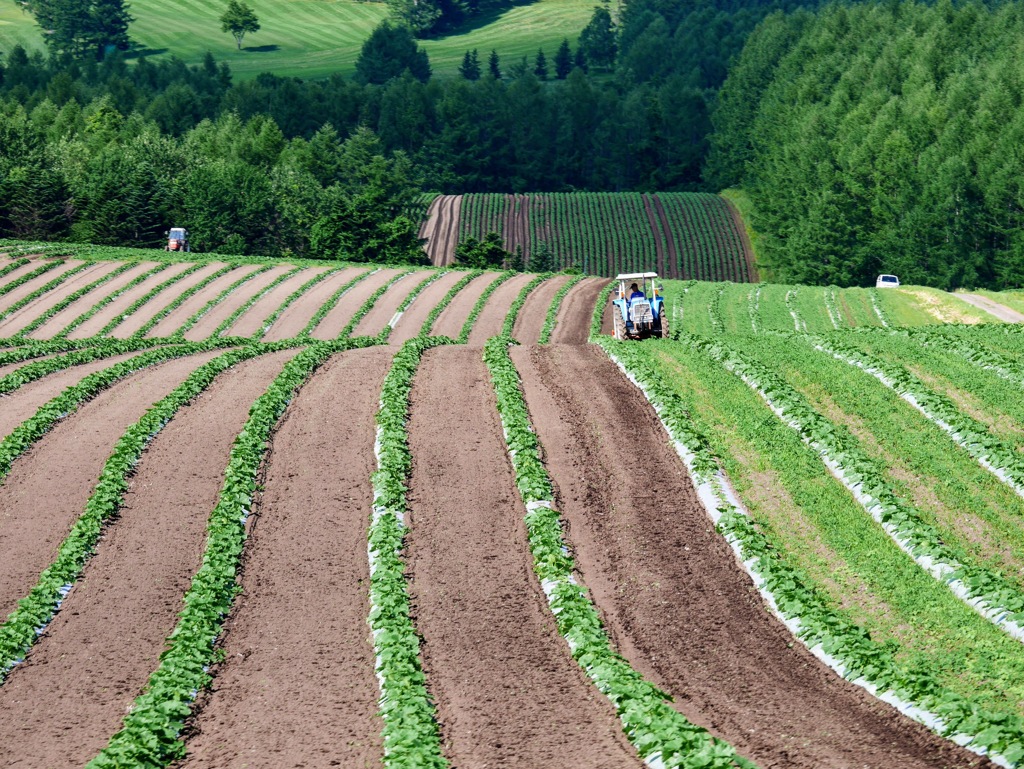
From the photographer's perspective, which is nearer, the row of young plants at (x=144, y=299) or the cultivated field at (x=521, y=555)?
the cultivated field at (x=521, y=555)

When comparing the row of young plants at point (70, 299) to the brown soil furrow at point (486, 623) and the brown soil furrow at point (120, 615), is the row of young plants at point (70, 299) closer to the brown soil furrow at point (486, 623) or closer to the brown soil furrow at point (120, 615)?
the brown soil furrow at point (120, 615)

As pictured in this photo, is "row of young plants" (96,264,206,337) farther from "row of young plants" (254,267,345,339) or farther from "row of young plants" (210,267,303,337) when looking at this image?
"row of young plants" (254,267,345,339)

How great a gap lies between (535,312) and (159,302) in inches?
730

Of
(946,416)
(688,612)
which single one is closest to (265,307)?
(946,416)

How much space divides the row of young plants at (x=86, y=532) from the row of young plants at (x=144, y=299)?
19519 millimetres

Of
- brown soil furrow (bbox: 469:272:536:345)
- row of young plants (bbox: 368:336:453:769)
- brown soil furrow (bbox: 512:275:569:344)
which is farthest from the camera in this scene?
brown soil furrow (bbox: 512:275:569:344)

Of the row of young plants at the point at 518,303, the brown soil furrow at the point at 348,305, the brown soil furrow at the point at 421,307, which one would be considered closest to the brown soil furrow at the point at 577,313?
the row of young plants at the point at 518,303

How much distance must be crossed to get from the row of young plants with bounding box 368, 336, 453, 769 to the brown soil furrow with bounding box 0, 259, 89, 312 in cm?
3424

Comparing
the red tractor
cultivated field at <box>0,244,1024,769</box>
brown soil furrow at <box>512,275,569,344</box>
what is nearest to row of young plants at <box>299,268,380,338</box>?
brown soil furrow at <box>512,275,569,344</box>

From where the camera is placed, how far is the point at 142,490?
85.0 ft

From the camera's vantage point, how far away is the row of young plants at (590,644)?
1584cm

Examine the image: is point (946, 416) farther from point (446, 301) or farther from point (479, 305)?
point (446, 301)

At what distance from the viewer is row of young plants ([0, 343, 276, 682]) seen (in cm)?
1991

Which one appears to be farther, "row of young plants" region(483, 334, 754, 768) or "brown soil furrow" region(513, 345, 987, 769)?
"brown soil furrow" region(513, 345, 987, 769)
